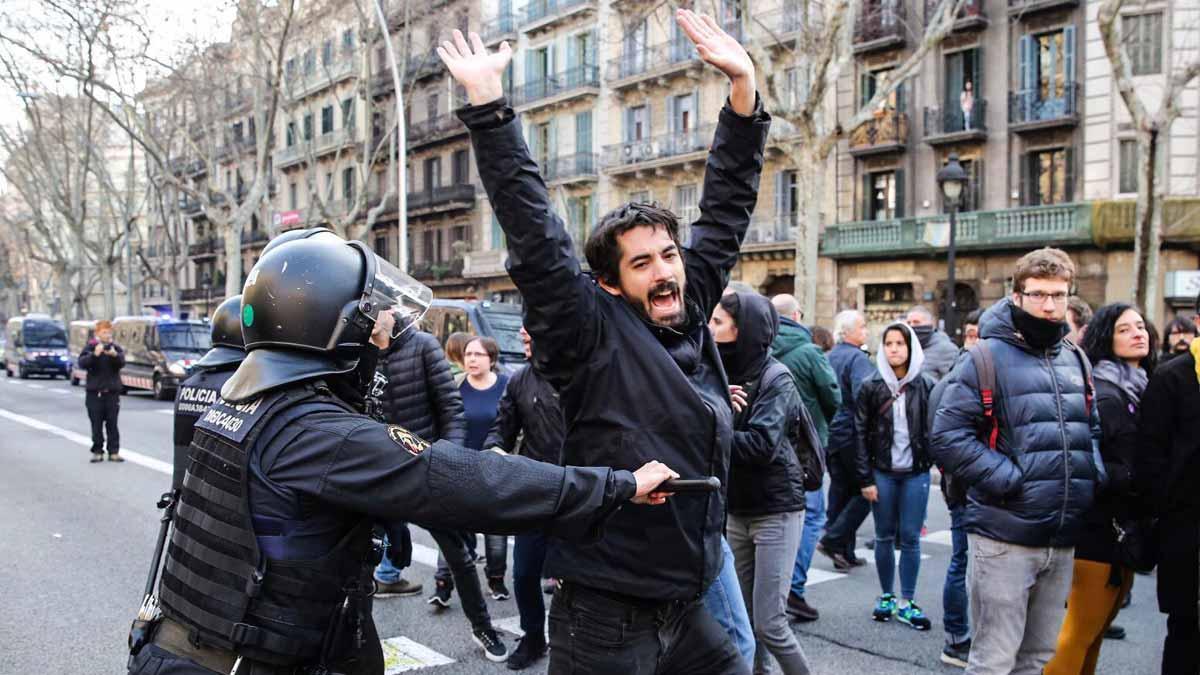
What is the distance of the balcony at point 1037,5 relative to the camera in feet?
73.9

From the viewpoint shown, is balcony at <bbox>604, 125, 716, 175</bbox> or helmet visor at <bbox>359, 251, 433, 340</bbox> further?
balcony at <bbox>604, 125, 716, 175</bbox>

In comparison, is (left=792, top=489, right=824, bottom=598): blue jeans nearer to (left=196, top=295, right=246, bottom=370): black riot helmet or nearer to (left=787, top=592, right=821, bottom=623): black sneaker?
(left=787, top=592, right=821, bottom=623): black sneaker

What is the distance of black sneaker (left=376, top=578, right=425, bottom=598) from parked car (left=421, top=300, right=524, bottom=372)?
7.58m

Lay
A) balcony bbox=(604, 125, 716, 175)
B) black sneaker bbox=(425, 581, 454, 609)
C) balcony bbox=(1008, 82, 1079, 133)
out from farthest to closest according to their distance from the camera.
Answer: balcony bbox=(604, 125, 716, 175) < balcony bbox=(1008, 82, 1079, 133) < black sneaker bbox=(425, 581, 454, 609)

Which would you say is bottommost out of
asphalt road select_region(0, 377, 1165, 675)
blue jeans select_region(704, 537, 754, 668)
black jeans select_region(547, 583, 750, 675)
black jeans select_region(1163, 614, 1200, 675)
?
asphalt road select_region(0, 377, 1165, 675)

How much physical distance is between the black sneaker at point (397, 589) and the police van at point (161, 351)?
17584 millimetres

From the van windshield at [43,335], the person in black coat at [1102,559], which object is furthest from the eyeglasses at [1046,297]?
the van windshield at [43,335]

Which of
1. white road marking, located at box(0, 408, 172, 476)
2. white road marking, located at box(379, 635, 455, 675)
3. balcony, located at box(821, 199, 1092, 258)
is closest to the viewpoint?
white road marking, located at box(379, 635, 455, 675)

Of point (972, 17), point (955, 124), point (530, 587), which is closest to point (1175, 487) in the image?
point (530, 587)

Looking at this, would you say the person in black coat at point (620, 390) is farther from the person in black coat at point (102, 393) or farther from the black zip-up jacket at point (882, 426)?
the person in black coat at point (102, 393)

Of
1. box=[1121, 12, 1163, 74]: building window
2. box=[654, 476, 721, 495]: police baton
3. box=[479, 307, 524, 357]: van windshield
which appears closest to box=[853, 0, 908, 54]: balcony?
box=[1121, 12, 1163, 74]: building window

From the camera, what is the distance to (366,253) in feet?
7.93

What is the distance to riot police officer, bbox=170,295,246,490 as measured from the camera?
14.1 ft

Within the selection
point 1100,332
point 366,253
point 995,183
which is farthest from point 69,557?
point 995,183
